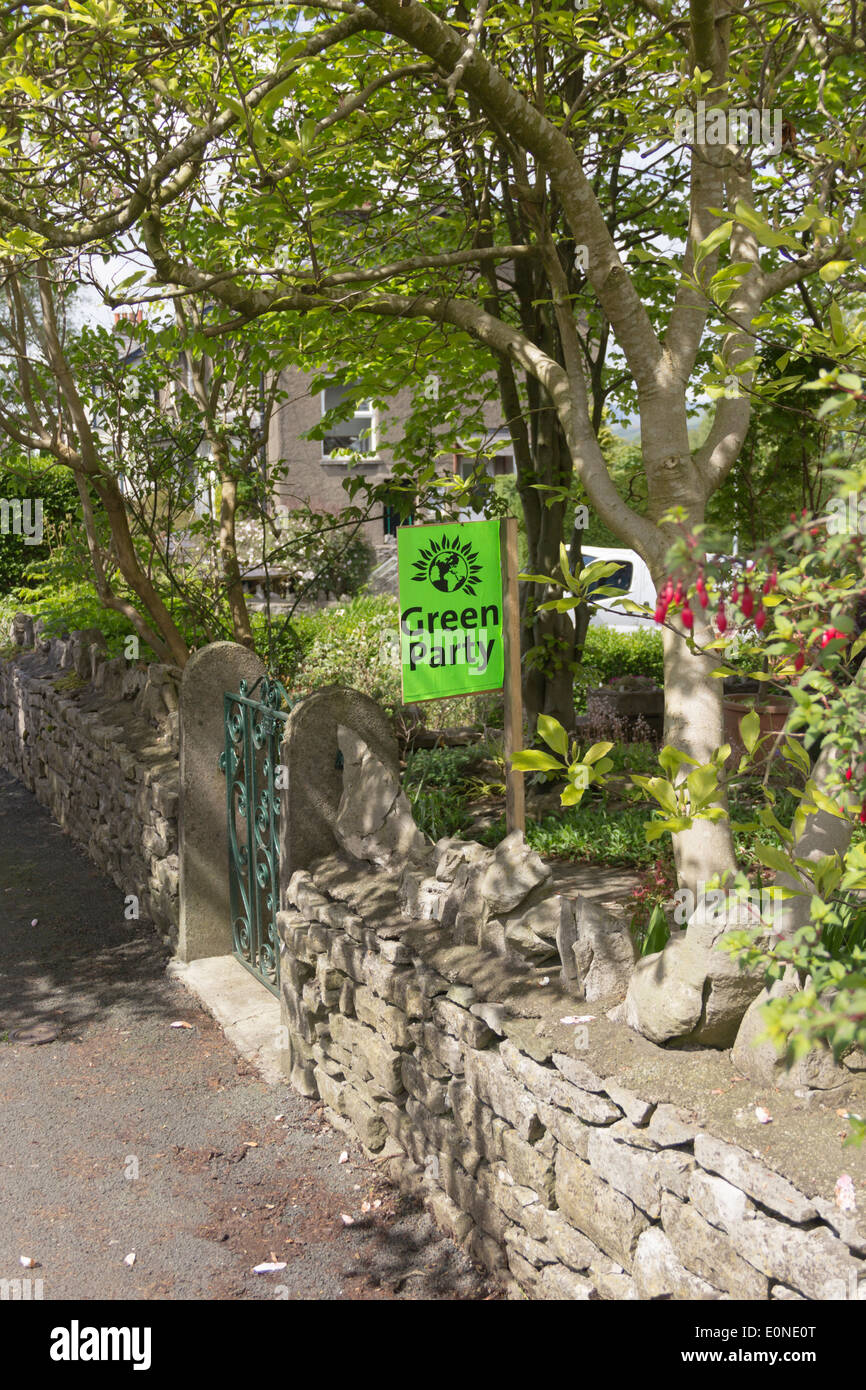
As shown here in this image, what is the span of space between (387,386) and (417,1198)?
479 cm

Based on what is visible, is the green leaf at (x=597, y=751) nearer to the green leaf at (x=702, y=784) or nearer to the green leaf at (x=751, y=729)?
the green leaf at (x=702, y=784)

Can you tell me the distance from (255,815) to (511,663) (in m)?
1.89

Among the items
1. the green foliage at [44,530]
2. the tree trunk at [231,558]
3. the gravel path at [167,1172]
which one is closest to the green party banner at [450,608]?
the gravel path at [167,1172]

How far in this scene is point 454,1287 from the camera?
3.47 m

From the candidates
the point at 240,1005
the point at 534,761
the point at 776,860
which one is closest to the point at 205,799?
the point at 240,1005

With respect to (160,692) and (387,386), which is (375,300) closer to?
(387,386)

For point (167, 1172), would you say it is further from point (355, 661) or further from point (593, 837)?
point (355, 661)

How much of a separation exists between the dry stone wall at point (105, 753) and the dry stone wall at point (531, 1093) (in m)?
1.95

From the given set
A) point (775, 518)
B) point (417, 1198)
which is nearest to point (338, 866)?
point (417, 1198)

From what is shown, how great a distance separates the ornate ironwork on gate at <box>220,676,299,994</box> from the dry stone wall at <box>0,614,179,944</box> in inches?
17.7

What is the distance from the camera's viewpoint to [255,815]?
559cm

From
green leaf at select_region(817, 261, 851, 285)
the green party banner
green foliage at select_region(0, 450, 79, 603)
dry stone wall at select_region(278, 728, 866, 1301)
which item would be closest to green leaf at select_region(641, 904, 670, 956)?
dry stone wall at select_region(278, 728, 866, 1301)

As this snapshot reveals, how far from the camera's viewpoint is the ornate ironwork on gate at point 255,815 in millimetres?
5223
